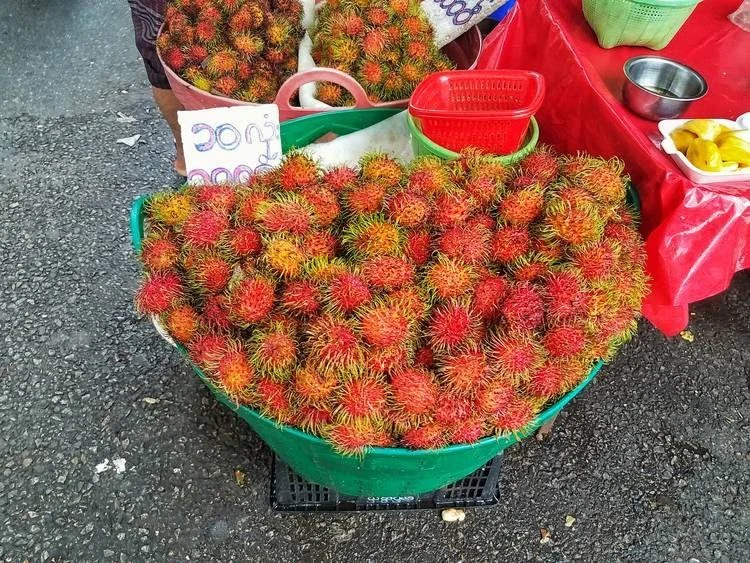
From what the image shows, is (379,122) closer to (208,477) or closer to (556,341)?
(556,341)

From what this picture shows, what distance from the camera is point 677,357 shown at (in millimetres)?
2084

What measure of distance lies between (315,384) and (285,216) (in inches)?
13.2

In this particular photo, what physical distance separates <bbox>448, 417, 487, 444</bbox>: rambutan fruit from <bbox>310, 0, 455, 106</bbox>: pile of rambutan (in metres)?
1.08

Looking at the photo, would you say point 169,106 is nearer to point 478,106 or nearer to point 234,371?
point 478,106

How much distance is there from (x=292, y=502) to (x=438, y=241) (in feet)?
3.07

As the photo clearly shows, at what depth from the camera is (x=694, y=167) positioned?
4.40ft

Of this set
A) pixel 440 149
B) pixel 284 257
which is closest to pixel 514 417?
pixel 284 257

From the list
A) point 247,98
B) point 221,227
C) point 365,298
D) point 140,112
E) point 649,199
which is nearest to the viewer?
point 365,298

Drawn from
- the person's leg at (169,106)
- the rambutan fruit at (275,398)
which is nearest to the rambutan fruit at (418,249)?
the rambutan fruit at (275,398)

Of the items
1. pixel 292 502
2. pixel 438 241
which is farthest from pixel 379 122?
pixel 292 502

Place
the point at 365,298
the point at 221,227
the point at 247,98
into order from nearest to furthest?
the point at 365,298, the point at 221,227, the point at 247,98

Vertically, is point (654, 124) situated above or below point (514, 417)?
above

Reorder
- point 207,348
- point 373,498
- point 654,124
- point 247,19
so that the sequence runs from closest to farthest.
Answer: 1. point 207,348
2. point 654,124
3. point 373,498
4. point 247,19

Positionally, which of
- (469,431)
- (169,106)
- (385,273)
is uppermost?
(385,273)
